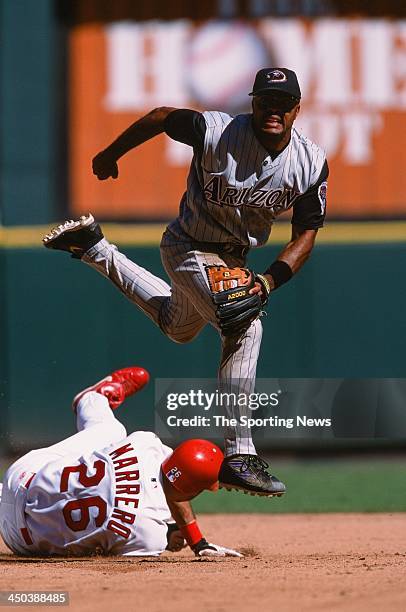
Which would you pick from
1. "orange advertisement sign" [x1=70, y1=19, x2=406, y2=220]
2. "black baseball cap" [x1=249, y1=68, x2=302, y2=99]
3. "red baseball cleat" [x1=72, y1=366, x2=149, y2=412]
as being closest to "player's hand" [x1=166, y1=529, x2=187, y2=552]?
"red baseball cleat" [x1=72, y1=366, x2=149, y2=412]

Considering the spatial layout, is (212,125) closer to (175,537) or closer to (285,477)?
(175,537)

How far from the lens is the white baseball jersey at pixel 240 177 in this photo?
4.01 m

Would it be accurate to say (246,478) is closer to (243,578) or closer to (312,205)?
(243,578)

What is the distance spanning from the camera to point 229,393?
4.07 meters

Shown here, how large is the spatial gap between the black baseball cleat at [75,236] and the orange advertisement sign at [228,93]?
411 cm

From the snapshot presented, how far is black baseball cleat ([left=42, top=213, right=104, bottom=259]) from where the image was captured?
445cm

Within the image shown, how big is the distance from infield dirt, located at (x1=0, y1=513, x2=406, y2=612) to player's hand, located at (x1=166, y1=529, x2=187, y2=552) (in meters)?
0.05

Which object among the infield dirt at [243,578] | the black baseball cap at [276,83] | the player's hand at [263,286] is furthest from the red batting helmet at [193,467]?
the black baseball cap at [276,83]

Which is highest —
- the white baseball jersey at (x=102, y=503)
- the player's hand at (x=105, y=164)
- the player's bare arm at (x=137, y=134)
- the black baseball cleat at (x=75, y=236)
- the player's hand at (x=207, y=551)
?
the player's bare arm at (x=137, y=134)

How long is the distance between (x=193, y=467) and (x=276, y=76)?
1379 millimetres

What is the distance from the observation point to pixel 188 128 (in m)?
4.00

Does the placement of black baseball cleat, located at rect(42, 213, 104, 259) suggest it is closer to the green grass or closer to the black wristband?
the black wristband

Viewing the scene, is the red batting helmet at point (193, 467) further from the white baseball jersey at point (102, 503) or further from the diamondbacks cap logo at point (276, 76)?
the diamondbacks cap logo at point (276, 76)

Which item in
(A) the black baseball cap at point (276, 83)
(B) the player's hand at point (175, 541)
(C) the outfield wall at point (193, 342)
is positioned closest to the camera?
(A) the black baseball cap at point (276, 83)
